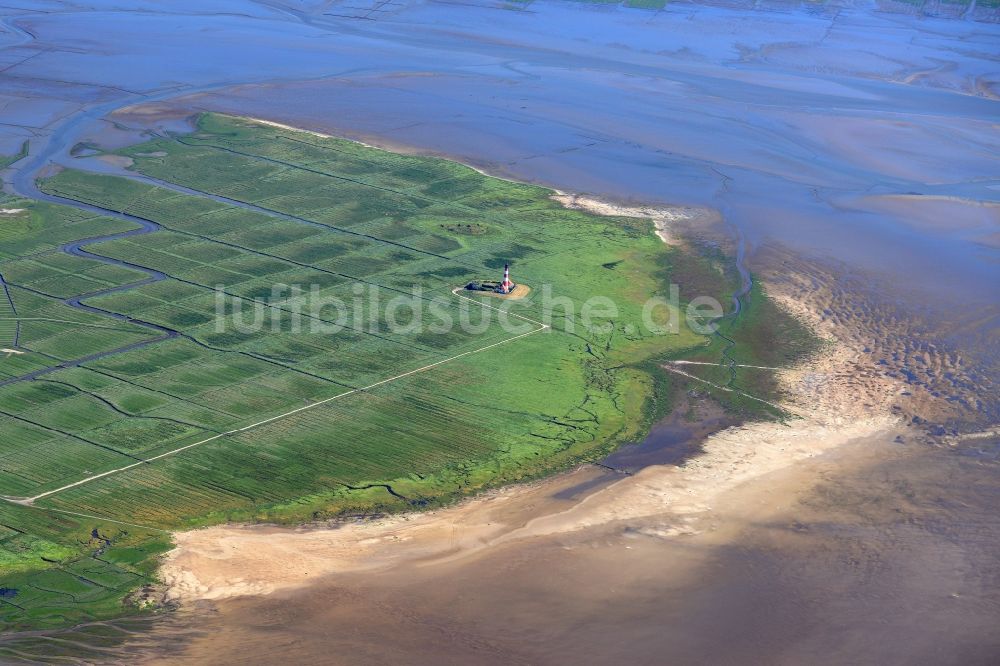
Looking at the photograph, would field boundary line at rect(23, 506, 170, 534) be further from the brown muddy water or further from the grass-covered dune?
the brown muddy water

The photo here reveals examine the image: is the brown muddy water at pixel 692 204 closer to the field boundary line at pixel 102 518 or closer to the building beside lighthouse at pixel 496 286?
the field boundary line at pixel 102 518

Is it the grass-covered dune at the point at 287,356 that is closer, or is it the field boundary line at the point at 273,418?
the field boundary line at the point at 273,418

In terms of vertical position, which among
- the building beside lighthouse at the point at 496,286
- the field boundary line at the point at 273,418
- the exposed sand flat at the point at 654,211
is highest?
the exposed sand flat at the point at 654,211

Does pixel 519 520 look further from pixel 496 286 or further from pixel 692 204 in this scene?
pixel 692 204

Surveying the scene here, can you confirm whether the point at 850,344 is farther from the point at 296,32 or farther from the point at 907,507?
the point at 296,32

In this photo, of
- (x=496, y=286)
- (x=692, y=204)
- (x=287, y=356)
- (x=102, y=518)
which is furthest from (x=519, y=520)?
(x=692, y=204)

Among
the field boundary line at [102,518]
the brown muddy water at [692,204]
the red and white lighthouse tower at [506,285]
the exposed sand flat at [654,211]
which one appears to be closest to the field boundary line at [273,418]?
the field boundary line at [102,518]
